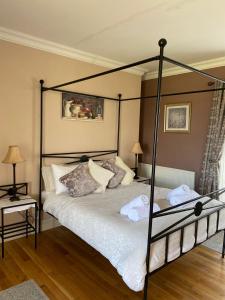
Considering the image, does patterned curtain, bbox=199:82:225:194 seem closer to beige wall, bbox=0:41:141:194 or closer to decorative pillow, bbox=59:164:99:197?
beige wall, bbox=0:41:141:194

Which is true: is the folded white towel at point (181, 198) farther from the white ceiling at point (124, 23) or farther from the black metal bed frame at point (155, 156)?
the white ceiling at point (124, 23)

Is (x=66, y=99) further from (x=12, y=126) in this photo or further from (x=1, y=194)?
(x=1, y=194)

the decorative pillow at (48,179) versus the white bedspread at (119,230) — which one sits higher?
the decorative pillow at (48,179)

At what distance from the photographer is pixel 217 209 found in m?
2.36

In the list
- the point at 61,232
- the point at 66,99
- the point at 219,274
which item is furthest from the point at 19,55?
the point at 219,274

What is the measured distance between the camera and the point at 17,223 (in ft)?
9.91

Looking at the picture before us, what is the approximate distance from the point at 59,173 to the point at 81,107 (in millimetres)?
1110

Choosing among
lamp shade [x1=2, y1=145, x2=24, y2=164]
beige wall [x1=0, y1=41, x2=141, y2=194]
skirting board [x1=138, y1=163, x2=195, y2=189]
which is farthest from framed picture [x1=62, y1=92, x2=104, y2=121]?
skirting board [x1=138, y1=163, x2=195, y2=189]

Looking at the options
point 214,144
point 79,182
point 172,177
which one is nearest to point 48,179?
point 79,182

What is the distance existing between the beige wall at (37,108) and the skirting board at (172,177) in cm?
104

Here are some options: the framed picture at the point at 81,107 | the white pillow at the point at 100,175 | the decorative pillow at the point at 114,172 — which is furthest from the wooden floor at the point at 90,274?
the framed picture at the point at 81,107

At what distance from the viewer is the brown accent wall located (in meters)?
3.74

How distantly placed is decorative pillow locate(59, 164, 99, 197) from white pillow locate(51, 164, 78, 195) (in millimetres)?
71

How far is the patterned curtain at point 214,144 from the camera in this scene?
3465 millimetres
